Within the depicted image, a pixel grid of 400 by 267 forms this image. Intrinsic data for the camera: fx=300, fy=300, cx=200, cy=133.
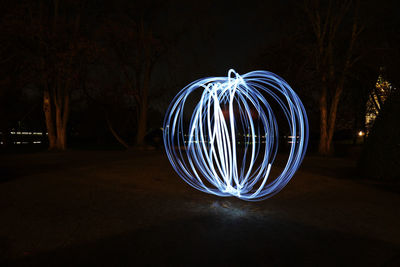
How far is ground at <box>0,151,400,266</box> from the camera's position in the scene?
3939mm

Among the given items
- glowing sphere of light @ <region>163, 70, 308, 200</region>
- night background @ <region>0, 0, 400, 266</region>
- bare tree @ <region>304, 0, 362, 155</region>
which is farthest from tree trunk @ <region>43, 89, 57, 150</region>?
bare tree @ <region>304, 0, 362, 155</region>

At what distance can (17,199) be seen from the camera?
6.96 metres

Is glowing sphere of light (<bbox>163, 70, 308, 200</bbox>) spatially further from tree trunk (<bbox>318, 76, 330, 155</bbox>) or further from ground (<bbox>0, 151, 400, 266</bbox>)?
tree trunk (<bbox>318, 76, 330, 155</bbox>)

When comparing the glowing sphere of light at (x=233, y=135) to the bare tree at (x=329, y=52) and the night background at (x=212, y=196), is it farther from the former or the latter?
the bare tree at (x=329, y=52)

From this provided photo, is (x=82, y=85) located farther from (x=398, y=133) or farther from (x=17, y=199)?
(x=398, y=133)

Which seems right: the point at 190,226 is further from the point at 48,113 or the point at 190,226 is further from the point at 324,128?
the point at 48,113

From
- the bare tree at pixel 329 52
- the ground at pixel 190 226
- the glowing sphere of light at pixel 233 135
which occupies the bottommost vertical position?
the ground at pixel 190 226

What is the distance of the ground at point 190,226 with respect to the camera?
155 inches

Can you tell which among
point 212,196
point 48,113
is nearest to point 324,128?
point 212,196

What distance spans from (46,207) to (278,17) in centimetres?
1925

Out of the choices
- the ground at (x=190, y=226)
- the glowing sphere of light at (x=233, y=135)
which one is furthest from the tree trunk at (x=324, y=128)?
the ground at (x=190, y=226)

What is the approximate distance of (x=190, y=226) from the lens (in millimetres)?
5180

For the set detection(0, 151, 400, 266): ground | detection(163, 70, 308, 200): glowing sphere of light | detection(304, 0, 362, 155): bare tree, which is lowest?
detection(0, 151, 400, 266): ground

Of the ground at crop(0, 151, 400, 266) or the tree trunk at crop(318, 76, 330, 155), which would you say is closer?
the ground at crop(0, 151, 400, 266)
